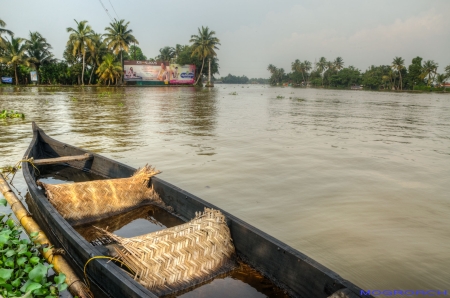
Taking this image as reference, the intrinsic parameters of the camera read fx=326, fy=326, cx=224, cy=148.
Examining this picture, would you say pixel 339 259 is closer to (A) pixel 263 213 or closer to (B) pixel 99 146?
(A) pixel 263 213

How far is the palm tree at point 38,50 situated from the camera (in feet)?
135

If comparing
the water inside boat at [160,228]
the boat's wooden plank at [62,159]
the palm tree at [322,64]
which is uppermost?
the palm tree at [322,64]

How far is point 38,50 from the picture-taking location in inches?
1662

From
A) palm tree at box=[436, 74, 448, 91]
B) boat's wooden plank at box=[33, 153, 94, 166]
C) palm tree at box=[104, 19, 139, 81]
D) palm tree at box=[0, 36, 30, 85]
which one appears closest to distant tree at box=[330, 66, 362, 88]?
palm tree at box=[436, 74, 448, 91]

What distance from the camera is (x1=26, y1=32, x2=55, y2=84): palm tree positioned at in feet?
135

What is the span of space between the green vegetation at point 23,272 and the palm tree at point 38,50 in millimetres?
45313

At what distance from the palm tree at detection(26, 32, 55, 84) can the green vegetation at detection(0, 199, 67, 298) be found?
149 ft

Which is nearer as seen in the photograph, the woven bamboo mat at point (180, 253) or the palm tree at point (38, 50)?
the woven bamboo mat at point (180, 253)

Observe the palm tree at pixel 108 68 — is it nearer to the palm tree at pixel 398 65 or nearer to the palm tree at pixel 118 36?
the palm tree at pixel 118 36

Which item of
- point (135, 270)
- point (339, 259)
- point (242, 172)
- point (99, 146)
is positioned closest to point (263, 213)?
point (339, 259)

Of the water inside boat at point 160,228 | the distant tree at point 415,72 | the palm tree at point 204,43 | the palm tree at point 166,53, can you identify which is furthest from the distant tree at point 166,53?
the water inside boat at point 160,228

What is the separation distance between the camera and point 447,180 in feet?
19.9

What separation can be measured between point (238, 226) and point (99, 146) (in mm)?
6405

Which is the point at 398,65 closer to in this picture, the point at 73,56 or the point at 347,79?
the point at 347,79
